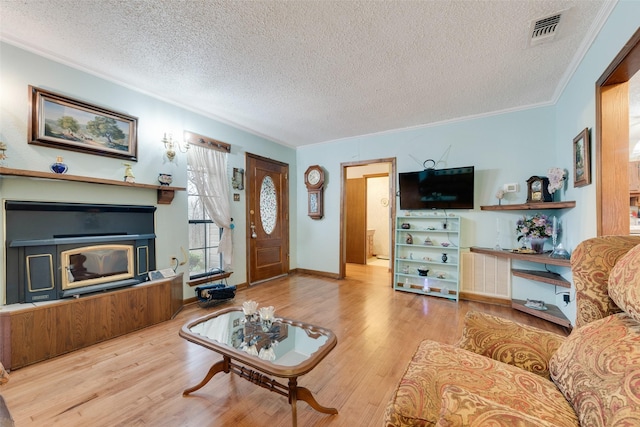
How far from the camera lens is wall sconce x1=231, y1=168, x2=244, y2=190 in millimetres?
3951

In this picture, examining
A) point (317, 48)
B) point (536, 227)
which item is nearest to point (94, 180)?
point (317, 48)

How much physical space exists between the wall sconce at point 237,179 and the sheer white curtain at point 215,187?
0.43 feet

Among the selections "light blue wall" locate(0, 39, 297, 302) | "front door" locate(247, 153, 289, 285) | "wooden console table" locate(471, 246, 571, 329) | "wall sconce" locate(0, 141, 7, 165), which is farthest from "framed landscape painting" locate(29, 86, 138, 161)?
"wooden console table" locate(471, 246, 571, 329)

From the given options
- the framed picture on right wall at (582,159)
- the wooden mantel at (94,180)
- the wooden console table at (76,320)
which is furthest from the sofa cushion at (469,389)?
the wooden mantel at (94,180)

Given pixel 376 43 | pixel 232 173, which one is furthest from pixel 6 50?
pixel 376 43

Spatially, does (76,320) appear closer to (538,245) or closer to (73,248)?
(73,248)

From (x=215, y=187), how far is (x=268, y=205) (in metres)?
1.15

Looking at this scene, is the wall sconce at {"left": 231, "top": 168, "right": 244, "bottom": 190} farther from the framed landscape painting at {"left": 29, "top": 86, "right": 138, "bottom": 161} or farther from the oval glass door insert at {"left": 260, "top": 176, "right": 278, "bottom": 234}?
the framed landscape painting at {"left": 29, "top": 86, "right": 138, "bottom": 161}

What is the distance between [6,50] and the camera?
2074 mm

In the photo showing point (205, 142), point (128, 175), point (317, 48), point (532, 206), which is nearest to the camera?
point (317, 48)

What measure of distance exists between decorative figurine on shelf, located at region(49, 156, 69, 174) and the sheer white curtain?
125 centimetres

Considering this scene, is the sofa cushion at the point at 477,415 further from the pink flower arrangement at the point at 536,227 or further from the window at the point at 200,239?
the window at the point at 200,239

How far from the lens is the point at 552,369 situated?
105cm

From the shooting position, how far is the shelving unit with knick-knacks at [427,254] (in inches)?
147
